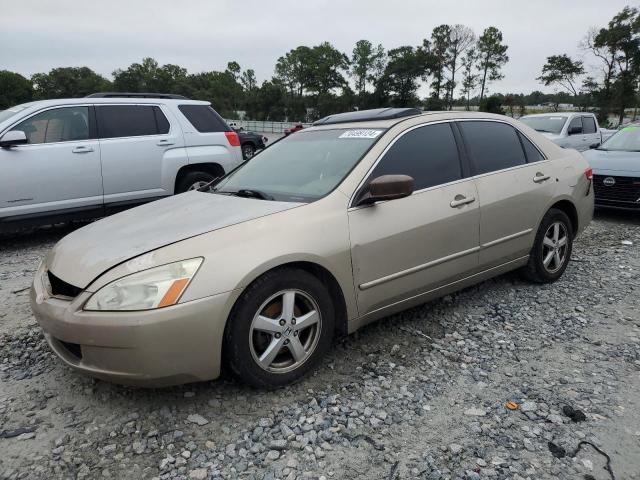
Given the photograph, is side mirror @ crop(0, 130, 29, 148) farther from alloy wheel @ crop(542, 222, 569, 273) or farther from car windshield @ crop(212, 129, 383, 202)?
alloy wheel @ crop(542, 222, 569, 273)

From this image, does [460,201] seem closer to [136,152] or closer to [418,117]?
[418,117]

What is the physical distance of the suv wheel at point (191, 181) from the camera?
270 inches

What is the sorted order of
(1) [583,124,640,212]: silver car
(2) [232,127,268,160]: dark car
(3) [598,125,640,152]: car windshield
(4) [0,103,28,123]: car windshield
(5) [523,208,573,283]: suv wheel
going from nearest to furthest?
(5) [523,208,573,283]: suv wheel < (4) [0,103,28,123]: car windshield < (1) [583,124,640,212]: silver car < (3) [598,125,640,152]: car windshield < (2) [232,127,268,160]: dark car

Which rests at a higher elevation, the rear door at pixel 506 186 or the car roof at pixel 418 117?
the car roof at pixel 418 117

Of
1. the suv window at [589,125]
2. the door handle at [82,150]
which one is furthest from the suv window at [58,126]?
the suv window at [589,125]

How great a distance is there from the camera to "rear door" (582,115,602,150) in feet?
40.5

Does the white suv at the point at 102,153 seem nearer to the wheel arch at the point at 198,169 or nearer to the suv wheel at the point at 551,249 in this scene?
the wheel arch at the point at 198,169

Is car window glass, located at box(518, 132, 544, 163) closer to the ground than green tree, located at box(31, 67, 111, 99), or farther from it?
closer to the ground

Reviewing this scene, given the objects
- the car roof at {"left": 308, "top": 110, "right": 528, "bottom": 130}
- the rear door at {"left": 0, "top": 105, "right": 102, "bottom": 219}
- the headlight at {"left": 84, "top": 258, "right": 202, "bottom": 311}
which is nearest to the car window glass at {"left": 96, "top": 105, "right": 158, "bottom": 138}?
the rear door at {"left": 0, "top": 105, "right": 102, "bottom": 219}

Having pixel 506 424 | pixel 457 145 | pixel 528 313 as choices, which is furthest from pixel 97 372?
pixel 528 313

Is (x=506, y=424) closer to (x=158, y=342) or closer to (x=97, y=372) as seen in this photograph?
(x=158, y=342)

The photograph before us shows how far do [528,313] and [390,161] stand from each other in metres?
1.73

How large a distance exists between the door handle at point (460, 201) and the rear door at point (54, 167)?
461 centimetres

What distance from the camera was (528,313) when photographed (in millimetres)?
3865
